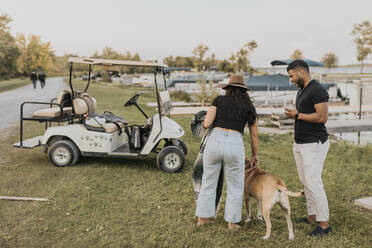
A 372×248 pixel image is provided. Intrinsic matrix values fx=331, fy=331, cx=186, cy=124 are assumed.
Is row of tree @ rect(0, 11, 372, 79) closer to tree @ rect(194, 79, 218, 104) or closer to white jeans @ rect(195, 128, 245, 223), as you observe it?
tree @ rect(194, 79, 218, 104)

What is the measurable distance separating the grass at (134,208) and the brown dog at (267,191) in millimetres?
368

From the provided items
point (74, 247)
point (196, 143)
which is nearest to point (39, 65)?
point (196, 143)

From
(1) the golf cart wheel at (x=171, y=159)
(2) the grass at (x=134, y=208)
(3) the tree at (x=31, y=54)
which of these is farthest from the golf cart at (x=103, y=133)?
(3) the tree at (x=31, y=54)

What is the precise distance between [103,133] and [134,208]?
7.11 ft

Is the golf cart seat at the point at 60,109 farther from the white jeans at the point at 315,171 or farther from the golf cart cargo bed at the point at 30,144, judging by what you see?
the white jeans at the point at 315,171

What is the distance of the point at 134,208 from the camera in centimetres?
479

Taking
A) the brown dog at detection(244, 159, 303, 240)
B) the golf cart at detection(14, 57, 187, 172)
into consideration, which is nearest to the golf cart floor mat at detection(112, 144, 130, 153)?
the golf cart at detection(14, 57, 187, 172)

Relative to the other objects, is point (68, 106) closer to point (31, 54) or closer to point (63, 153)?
point (63, 153)

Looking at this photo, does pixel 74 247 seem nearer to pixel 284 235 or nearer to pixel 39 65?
pixel 284 235

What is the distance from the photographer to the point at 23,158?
7.48 metres

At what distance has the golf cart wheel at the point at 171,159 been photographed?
641cm

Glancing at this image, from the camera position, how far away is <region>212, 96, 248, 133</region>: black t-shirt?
3738 mm

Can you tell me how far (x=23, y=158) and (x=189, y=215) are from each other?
15.5ft

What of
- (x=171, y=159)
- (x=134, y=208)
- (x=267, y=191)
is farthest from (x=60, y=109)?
(x=267, y=191)
